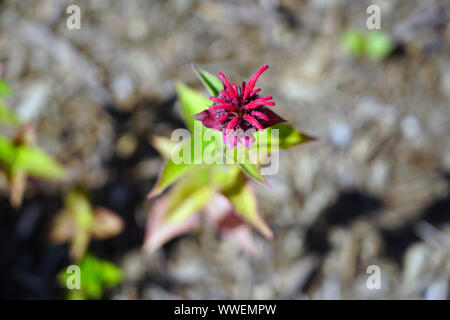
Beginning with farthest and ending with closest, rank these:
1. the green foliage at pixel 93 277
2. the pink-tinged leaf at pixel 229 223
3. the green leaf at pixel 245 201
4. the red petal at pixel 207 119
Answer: the green foliage at pixel 93 277 → the pink-tinged leaf at pixel 229 223 → the green leaf at pixel 245 201 → the red petal at pixel 207 119

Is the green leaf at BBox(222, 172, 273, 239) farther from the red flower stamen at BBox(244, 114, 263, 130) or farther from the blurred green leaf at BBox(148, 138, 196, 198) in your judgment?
the red flower stamen at BBox(244, 114, 263, 130)

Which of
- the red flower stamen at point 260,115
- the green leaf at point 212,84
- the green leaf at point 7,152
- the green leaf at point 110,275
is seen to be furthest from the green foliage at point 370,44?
the green leaf at point 7,152

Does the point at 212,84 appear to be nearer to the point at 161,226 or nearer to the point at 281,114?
the point at 161,226

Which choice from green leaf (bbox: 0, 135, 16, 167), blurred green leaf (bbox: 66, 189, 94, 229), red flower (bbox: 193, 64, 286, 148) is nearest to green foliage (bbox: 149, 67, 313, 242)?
red flower (bbox: 193, 64, 286, 148)

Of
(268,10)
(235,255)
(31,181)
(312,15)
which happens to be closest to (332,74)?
(312,15)

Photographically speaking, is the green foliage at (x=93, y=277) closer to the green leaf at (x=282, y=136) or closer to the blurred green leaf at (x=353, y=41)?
the green leaf at (x=282, y=136)

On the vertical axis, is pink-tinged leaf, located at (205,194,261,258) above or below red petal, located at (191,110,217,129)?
below

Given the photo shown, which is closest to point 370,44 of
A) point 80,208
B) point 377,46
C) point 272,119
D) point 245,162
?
point 377,46
